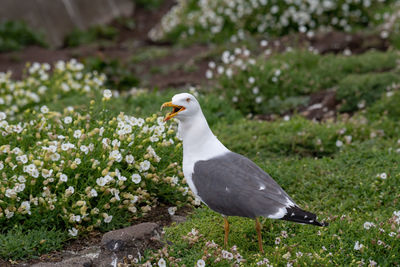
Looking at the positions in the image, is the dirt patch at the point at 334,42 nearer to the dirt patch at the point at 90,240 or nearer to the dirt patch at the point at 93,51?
the dirt patch at the point at 93,51

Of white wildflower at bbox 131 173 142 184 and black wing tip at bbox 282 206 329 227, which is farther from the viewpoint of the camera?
white wildflower at bbox 131 173 142 184

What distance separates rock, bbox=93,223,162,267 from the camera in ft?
13.1

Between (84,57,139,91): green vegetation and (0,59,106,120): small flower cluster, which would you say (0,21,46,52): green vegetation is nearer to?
(84,57,139,91): green vegetation

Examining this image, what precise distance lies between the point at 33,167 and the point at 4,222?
0.53 metres

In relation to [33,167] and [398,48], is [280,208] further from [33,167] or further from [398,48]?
[398,48]

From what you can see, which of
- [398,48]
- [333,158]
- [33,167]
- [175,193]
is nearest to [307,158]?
[333,158]

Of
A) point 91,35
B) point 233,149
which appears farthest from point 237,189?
point 91,35

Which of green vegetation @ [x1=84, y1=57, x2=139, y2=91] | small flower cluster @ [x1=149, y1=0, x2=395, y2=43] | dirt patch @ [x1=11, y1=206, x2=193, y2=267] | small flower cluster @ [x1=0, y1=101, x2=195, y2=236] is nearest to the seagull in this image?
small flower cluster @ [x1=0, y1=101, x2=195, y2=236]

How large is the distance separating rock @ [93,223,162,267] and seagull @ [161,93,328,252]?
0.50 metres

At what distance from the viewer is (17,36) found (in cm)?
1175

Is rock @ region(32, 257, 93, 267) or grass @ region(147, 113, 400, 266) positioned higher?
rock @ region(32, 257, 93, 267)

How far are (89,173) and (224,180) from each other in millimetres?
1236

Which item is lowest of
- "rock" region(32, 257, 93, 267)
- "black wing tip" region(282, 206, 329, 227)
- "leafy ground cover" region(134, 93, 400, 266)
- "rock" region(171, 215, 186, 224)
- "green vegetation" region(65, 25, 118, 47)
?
"leafy ground cover" region(134, 93, 400, 266)

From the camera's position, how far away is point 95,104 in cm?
567
